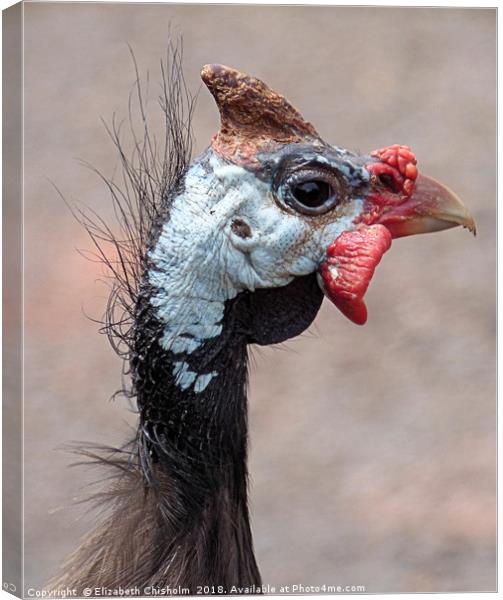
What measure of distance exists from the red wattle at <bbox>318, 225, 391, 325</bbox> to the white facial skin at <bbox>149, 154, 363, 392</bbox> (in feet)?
0.05

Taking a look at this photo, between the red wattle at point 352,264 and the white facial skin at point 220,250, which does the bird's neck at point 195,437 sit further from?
the red wattle at point 352,264

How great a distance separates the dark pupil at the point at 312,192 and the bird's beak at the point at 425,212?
0.11 metres

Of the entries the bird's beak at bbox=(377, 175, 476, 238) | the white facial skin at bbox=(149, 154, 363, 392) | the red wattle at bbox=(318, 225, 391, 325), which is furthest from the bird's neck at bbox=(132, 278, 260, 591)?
the bird's beak at bbox=(377, 175, 476, 238)

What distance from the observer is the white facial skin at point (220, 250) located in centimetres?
201

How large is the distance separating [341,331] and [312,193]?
197 centimetres

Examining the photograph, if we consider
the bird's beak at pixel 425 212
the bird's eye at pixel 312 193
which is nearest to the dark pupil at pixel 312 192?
the bird's eye at pixel 312 193

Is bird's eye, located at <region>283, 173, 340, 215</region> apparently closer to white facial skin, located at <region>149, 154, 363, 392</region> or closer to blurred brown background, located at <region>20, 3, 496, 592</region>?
white facial skin, located at <region>149, 154, 363, 392</region>

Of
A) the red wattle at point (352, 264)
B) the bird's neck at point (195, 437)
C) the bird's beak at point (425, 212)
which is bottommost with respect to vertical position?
the bird's neck at point (195, 437)

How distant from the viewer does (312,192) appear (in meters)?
2.03

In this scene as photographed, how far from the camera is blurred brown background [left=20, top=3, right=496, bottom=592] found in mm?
2568

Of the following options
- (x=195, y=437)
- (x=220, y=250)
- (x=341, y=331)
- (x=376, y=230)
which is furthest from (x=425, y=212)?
(x=341, y=331)

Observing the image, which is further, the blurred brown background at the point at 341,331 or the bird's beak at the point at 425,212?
the blurred brown background at the point at 341,331

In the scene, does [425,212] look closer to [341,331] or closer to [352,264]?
[352,264]

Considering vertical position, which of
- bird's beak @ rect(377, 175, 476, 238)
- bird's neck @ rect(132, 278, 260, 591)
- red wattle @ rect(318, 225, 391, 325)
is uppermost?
bird's beak @ rect(377, 175, 476, 238)
